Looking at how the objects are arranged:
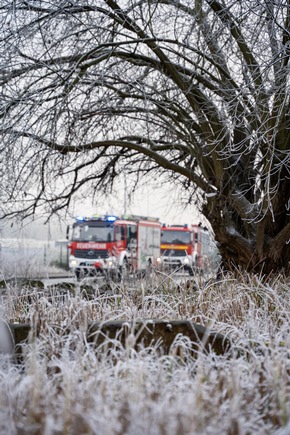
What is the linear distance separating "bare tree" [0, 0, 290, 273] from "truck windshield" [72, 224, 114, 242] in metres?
13.3

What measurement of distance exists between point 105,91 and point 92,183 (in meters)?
3.78

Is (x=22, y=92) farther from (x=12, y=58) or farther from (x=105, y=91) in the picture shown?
(x=105, y=91)

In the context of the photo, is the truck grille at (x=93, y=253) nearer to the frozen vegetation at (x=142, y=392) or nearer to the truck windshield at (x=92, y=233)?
the truck windshield at (x=92, y=233)

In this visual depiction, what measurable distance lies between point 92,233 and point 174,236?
799 cm

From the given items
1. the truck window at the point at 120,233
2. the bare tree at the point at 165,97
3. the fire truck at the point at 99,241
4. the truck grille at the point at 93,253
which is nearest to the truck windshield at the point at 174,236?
the fire truck at the point at 99,241

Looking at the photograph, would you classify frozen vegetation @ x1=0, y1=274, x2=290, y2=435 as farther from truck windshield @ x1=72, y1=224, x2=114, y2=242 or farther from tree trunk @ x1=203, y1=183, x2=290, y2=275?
truck windshield @ x1=72, y1=224, x2=114, y2=242

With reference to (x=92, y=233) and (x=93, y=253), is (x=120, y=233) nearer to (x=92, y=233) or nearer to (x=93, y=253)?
(x=92, y=233)

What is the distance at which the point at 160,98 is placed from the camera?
12.2 m

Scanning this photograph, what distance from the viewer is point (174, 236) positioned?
33.8 meters

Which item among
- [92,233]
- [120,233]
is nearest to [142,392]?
[92,233]

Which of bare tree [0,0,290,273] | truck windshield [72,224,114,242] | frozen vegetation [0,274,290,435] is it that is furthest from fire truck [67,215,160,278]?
frozen vegetation [0,274,290,435]

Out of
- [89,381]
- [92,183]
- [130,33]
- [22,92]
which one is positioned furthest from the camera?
[92,183]

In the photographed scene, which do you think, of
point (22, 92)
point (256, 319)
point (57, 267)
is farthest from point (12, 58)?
point (57, 267)

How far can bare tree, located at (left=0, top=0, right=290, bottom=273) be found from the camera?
30.2ft
